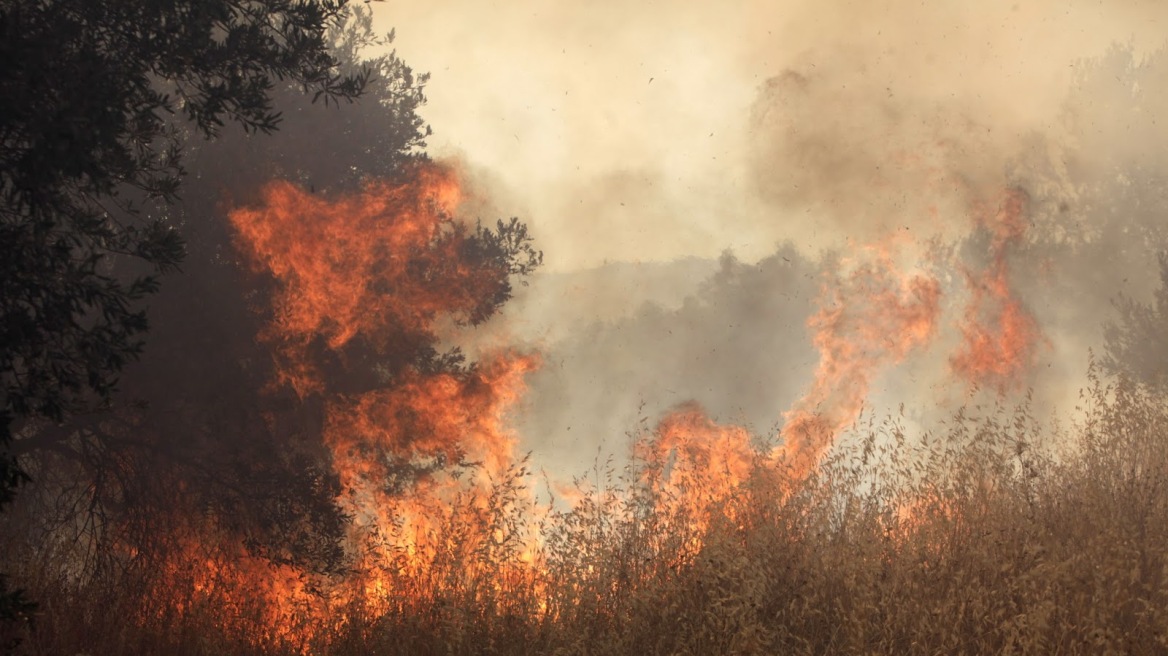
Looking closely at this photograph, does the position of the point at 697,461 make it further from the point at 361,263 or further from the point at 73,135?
the point at 73,135

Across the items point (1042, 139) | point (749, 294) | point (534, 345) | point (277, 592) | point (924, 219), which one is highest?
point (749, 294)

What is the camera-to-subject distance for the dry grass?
6738mm

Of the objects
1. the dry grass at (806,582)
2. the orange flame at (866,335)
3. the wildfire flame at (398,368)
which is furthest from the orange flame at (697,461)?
the orange flame at (866,335)

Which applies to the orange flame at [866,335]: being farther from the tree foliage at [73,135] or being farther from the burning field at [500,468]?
the tree foliage at [73,135]

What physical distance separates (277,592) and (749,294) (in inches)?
1497

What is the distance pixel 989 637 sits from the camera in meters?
6.65

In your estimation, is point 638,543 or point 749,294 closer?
point 638,543

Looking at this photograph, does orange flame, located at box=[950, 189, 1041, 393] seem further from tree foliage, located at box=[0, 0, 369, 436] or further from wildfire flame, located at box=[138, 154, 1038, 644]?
tree foliage, located at box=[0, 0, 369, 436]

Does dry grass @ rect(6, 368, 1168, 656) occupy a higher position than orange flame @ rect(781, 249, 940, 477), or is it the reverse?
orange flame @ rect(781, 249, 940, 477)

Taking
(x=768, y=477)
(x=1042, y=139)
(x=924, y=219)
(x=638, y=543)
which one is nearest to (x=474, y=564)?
(x=638, y=543)

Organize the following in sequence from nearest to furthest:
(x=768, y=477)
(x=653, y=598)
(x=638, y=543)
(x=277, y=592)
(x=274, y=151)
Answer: (x=653, y=598) < (x=638, y=543) < (x=768, y=477) < (x=277, y=592) < (x=274, y=151)

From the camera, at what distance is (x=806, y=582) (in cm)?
731

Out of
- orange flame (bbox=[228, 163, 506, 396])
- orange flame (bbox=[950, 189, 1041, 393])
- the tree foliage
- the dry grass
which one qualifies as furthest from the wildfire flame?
the tree foliage

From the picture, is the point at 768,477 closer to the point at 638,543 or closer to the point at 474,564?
the point at 638,543
